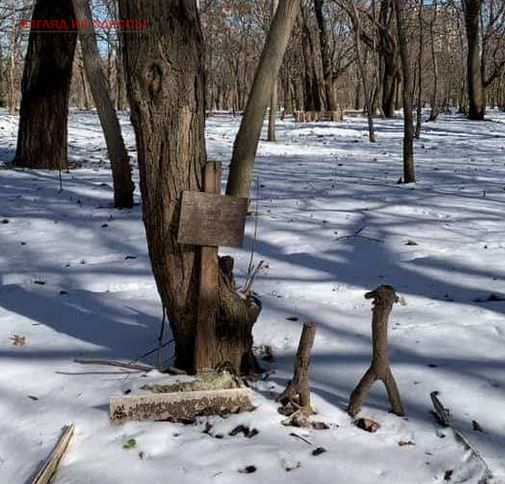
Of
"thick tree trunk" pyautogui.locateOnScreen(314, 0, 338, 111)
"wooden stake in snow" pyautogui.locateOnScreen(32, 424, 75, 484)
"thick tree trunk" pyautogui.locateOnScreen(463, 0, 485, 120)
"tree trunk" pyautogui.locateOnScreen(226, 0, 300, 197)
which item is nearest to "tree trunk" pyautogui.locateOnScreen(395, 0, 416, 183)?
"tree trunk" pyautogui.locateOnScreen(226, 0, 300, 197)

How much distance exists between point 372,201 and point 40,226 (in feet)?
11.3

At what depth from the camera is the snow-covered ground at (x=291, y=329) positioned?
2221mm

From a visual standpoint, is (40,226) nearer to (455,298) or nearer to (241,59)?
(455,298)

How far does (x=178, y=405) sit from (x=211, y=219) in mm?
779

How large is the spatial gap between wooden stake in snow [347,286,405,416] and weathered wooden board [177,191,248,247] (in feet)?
2.09

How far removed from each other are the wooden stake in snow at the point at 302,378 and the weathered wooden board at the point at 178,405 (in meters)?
0.18

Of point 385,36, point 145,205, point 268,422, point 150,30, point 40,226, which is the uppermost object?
point 385,36

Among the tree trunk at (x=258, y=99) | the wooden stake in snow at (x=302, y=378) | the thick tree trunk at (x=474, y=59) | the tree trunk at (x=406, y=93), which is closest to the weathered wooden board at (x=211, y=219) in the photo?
the tree trunk at (x=258, y=99)

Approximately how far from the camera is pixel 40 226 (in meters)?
5.86

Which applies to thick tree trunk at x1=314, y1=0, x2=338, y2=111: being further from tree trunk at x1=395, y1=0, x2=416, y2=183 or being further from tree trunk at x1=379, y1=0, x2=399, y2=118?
tree trunk at x1=395, y1=0, x2=416, y2=183

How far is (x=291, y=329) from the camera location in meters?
3.36

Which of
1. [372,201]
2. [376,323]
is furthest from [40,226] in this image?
[376,323]

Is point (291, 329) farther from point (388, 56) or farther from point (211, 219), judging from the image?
point (388, 56)

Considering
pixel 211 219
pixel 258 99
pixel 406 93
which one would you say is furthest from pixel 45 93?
pixel 211 219
